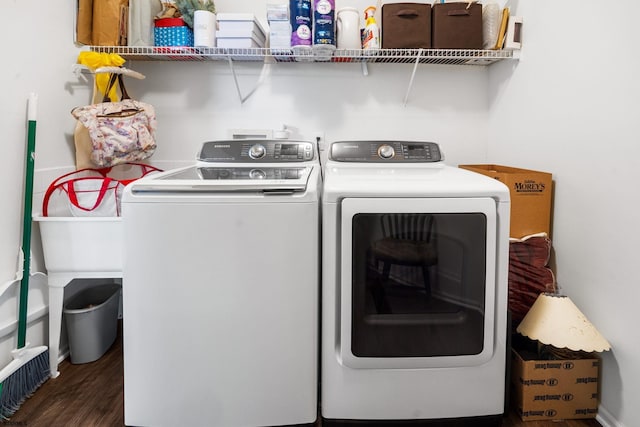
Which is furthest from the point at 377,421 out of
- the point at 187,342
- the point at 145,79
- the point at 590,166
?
the point at 145,79

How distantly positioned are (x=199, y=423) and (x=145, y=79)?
1916 millimetres

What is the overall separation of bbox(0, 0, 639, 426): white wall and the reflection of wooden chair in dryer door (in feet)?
2.22

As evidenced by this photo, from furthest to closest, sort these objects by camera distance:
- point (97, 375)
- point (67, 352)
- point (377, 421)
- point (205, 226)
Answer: point (67, 352)
point (97, 375)
point (377, 421)
point (205, 226)

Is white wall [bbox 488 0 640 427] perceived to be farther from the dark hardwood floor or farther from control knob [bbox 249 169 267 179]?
control knob [bbox 249 169 267 179]

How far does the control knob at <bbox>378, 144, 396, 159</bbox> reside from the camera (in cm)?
205

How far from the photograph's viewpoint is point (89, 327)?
207 cm

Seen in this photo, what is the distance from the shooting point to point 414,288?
1466 mm

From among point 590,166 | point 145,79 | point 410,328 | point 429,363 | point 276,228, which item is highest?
point 145,79

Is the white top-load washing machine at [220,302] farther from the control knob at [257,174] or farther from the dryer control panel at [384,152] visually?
the dryer control panel at [384,152]

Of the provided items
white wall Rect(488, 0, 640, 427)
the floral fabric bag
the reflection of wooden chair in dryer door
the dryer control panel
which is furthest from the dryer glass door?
the floral fabric bag

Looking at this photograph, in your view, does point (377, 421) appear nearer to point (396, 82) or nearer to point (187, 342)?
point (187, 342)

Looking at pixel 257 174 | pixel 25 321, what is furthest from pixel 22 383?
pixel 257 174

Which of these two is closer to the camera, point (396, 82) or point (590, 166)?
point (590, 166)

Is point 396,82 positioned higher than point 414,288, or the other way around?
point 396,82
